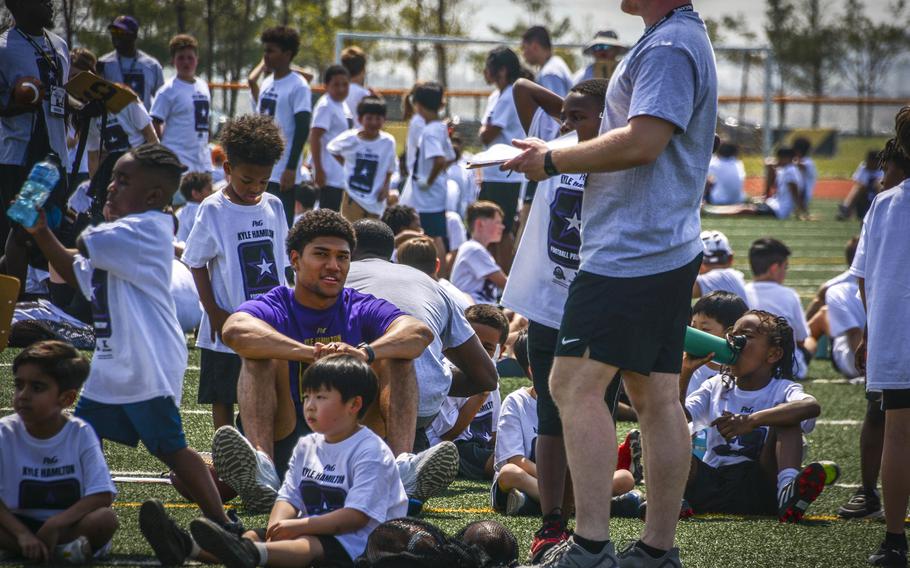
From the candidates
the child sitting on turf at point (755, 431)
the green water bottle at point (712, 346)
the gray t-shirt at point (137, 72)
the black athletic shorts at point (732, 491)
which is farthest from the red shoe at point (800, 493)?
the gray t-shirt at point (137, 72)

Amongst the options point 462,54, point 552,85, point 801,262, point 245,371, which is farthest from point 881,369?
point 462,54

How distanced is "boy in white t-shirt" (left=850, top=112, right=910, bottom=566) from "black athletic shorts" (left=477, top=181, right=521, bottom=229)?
761cm

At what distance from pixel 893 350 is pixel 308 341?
7.86 feet

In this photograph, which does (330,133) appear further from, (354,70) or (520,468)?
(520,468)

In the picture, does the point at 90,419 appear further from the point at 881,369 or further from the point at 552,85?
the point at 552,85

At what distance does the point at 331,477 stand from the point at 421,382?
1427 mm

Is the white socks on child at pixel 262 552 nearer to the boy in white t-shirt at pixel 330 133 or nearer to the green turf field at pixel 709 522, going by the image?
the green turf field at pixel 709 522

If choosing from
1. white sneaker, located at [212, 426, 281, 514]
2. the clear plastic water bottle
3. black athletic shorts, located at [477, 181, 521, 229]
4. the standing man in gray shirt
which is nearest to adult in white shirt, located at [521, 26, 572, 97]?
black athletic shorts, located at [477, 181, 521, 229]

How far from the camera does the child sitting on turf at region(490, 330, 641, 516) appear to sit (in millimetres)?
5605

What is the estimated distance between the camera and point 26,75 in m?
7.37

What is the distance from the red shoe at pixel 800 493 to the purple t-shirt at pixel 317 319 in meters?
2.02

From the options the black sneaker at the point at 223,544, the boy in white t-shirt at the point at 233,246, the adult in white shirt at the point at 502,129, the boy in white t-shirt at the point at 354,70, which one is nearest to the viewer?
the black sneaker at the point at 223,544

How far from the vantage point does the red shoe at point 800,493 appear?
5.60 m

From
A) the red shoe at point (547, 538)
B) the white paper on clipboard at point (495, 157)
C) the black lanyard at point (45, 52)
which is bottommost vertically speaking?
the red shoe at point (547, 538)
